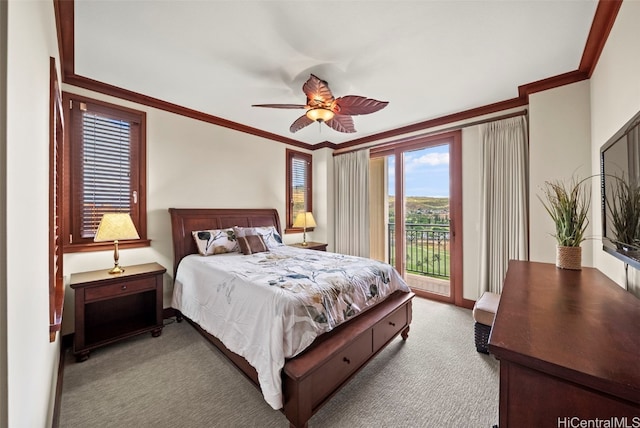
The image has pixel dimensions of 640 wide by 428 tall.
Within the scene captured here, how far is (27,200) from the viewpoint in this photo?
3.04ft

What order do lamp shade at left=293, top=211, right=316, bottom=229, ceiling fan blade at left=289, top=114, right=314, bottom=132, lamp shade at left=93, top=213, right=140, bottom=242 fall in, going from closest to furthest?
1. lamp shade at left=93, top=213, right=140, bottom=242
2. ceiling fan blade at left=289, top=114, right=314, bottom=132
3. lamp shade at left=293, top=211, right=316, bottom=229

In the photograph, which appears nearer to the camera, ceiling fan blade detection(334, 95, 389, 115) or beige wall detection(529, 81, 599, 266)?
ceiling fan blade detection(334, 95, 389, 115)

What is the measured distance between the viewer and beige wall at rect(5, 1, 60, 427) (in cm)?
70

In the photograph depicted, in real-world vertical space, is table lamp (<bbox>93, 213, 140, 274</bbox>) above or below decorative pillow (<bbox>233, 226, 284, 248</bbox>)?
above

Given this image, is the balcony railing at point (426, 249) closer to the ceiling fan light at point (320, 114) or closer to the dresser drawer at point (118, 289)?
the ceiling fan light at point (320, 114)

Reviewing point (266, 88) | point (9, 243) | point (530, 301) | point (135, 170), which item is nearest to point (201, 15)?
point (266, 88)

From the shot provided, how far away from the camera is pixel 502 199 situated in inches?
126

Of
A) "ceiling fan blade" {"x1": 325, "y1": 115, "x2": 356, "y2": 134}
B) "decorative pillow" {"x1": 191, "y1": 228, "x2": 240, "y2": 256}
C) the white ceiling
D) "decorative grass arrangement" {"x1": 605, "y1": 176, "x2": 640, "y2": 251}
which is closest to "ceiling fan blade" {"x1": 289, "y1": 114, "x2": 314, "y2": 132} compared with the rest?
"ceiling fan blade" {"x1": 325, "y1": 115, "x2": 356, "y2": 134}

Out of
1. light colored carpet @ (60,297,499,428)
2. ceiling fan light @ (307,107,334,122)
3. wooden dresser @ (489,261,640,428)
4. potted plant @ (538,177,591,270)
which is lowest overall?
light colored carpet @ (60,297,499,428)

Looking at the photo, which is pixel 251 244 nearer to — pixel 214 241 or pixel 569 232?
pixel 214 241

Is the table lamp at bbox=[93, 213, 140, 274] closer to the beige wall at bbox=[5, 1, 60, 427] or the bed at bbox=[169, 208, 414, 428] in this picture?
the bed at bbox=[169, 208, 414, 428]

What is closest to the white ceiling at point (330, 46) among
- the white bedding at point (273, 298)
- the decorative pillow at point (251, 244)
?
the decorative pillow at point (251, 244)

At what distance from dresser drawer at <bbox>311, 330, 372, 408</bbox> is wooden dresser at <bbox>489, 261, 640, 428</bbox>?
43.4 inches

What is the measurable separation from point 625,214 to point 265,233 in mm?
3459
